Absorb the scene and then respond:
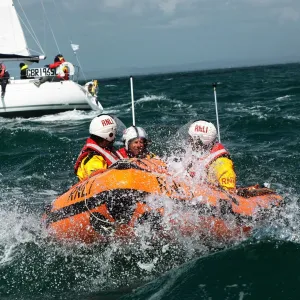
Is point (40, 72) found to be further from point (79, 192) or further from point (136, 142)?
point (79, 192)

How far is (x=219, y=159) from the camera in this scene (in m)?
6.55

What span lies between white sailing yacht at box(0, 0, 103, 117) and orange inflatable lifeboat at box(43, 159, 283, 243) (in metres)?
17.2

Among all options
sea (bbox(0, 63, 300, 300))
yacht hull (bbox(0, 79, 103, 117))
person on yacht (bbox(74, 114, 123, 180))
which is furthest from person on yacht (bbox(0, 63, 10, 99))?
person on yacht (bbox(74, 114, 123, 180))

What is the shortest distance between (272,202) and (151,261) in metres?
1.98

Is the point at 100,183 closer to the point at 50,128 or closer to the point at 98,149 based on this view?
the point at 98,149


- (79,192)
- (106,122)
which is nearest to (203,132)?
(106,122)

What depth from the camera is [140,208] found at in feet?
18.7

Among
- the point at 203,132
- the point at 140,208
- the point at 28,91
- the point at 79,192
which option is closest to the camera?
the point at 140,208

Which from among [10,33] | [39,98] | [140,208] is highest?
[10,33]

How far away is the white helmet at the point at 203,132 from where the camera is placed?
6.70 m

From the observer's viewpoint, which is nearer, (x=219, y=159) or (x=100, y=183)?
(x=100, y=183)

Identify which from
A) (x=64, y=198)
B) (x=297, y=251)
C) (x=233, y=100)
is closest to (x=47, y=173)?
(x=64, y=198)

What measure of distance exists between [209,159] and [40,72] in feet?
58.6

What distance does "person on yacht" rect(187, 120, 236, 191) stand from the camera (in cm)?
647
